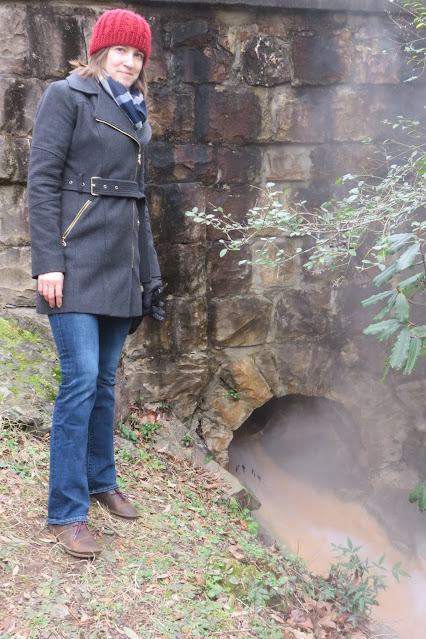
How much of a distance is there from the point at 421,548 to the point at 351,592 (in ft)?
5.68

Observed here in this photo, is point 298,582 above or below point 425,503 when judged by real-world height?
below

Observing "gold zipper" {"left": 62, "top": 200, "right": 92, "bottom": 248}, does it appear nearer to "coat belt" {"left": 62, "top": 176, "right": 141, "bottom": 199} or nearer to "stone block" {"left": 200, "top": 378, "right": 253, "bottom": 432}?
"coat belt" {"left": 62, "top": 176, "right": 141, "bottom": 199}

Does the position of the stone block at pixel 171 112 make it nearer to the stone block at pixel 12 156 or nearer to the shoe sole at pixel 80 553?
the stone block at pixel 12 156

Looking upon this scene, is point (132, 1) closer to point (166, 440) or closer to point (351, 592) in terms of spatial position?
point (166, 440)

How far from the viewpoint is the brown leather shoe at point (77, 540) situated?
2273mm

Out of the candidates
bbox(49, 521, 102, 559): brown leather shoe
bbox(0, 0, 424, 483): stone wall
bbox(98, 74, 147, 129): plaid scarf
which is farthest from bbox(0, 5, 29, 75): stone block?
bbox(49, 521, 102, 559): brown leather shoe

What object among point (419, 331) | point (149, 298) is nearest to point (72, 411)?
point (149, 298)

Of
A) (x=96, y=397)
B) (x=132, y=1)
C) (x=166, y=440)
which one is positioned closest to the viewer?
(x=96, y=397)

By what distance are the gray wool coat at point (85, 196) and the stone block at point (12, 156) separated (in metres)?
1.34

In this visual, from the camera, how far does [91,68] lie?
7.43 feet

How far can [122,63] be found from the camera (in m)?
2.25

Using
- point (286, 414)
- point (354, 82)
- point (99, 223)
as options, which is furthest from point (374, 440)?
point (99, 223)

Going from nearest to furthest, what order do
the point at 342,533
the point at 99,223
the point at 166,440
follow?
the point at 99,223 < the point at 166,440 < the point at 342,533

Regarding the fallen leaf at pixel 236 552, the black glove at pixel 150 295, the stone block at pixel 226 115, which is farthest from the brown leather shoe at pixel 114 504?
the stone block at pixel 226 115
